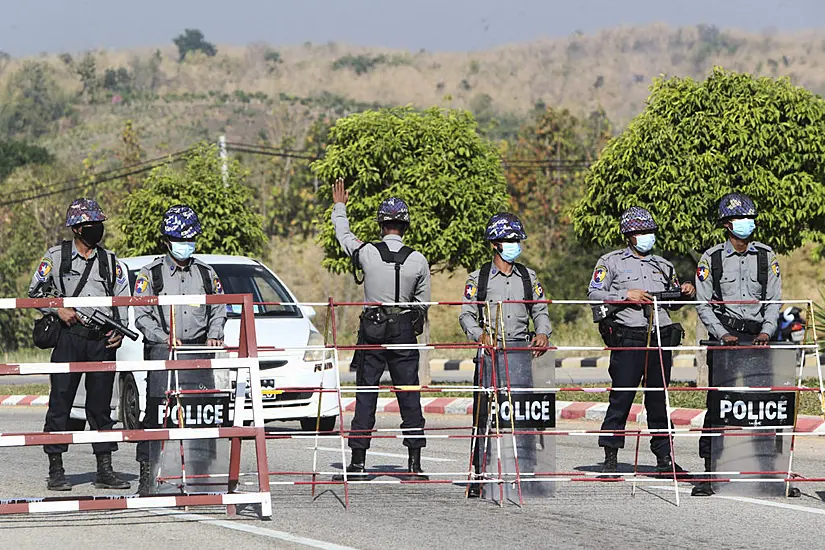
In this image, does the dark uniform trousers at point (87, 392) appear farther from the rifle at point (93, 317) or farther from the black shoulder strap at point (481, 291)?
the black shoulder strap at point (481, 291)

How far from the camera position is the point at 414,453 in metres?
10.9

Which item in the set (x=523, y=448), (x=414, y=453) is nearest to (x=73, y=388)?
(x=414, y=453)

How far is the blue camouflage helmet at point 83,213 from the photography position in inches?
410

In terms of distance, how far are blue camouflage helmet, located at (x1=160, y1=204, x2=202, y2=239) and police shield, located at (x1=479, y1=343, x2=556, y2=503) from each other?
2.37 m

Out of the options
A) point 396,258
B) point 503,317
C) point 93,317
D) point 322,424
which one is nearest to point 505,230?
point 503,317

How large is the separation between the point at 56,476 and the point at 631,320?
453 centimetres

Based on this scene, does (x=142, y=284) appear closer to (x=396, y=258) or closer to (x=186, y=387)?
(x=186, y=387)

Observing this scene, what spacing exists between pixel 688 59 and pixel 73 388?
625 ft

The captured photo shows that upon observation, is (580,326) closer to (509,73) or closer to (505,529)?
(505,529)

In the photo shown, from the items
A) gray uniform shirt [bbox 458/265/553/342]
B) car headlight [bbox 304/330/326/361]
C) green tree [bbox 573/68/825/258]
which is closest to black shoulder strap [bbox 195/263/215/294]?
gray uniform shirt [bbox 458/265/553/342]

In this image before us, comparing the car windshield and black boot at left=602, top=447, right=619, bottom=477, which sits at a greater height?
the car windshield

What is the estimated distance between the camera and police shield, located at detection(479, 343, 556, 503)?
9945 millimetres

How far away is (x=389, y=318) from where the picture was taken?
1065cm

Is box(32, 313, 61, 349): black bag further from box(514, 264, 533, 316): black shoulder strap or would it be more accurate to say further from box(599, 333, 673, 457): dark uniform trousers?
box(599, 333, 673, 457): dark uniform trousers
